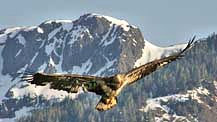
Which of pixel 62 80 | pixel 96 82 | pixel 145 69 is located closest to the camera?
pixel 96 82

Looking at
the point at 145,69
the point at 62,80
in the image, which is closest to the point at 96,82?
the point at 62,80

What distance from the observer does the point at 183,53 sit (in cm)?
2806

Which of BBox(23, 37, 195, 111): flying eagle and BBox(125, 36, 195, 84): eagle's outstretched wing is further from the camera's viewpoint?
BBox(125, 36, 195, 84): eagle's outstretched wing

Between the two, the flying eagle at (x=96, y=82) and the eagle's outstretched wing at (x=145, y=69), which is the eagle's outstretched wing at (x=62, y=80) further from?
the eagle's outstretched wing at (x=145, y=69)

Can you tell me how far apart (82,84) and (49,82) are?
1.08 meters

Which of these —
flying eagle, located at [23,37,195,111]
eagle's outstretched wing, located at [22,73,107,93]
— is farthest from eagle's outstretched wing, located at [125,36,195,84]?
eagle's outstretched wing, located at [22,73,107,93]

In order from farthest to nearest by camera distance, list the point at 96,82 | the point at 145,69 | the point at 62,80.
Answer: the point at 145,69 → the point at 62,80 → the point at 96,82

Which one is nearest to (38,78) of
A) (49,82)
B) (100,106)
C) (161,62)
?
(49,82)

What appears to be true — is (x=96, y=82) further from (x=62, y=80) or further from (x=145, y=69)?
(x=145, y=69)

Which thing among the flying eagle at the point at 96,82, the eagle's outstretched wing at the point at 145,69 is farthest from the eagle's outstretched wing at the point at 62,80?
the eagle's outstretched wing at the point at 145,69

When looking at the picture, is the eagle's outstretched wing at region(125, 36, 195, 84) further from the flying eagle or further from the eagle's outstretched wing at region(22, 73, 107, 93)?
the eagle's outstretched wing at region(22, 73, 107, 93)

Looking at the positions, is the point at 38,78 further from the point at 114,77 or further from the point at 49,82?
the point at 114,77

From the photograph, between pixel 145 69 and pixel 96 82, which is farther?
pixel 145 69

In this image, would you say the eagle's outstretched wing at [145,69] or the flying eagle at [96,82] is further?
the eagle's outstretched wing at [145,69]
